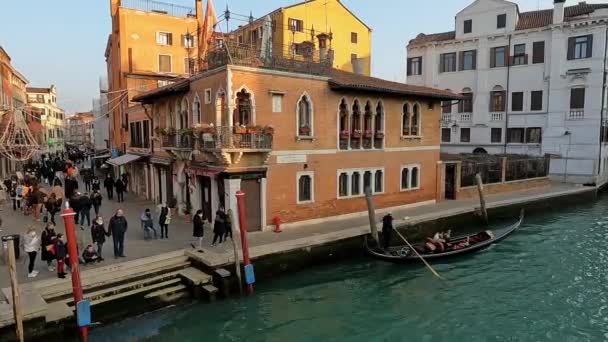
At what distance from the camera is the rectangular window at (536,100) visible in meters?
33.8

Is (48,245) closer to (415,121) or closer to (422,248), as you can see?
(422,248)

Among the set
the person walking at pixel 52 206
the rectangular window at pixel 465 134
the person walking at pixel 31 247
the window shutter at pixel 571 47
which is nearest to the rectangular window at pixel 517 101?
the rectangular window at pixel 465 134

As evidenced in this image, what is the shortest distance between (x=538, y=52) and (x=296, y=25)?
62.3 feet

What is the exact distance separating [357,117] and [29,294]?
46.1 ft

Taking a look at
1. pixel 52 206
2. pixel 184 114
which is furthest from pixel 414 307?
pixel 52 206

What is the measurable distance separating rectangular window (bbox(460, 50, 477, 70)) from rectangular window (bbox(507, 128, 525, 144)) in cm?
620

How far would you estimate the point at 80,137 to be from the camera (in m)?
115

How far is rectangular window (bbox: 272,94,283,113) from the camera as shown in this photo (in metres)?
16.7

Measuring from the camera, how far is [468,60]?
1446 inches

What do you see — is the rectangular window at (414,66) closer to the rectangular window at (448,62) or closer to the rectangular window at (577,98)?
the rectangular window at (448,62)

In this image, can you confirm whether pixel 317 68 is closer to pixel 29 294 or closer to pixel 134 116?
pixel 29 294

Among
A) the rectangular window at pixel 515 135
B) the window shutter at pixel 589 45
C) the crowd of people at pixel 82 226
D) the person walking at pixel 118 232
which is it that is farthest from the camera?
the rectangular window at pixel 515 135

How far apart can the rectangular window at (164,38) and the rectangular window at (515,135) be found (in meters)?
28.0

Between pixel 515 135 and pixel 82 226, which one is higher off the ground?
pixel 515 135
